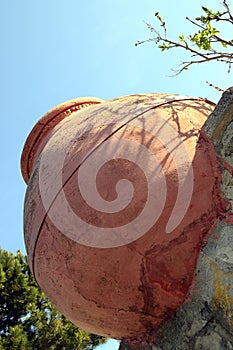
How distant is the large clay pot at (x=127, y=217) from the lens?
1449 millimetres

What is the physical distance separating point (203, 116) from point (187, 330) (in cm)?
81

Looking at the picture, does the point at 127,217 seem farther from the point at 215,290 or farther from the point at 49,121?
the point at 49,121

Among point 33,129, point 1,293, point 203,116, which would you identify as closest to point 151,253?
point 203,116

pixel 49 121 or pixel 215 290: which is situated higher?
pixel 49 121

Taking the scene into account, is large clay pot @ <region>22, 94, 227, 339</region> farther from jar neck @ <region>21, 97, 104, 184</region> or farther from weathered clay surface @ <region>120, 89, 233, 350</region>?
jar neck @ <region>21, 97, 104, 184</region>

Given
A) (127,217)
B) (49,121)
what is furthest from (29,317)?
(127,217)

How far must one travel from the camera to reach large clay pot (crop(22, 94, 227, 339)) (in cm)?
145

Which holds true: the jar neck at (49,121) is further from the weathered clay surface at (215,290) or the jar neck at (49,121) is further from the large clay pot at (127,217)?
the weathered clay surface at (215,290)

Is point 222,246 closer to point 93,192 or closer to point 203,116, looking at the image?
point 93,192

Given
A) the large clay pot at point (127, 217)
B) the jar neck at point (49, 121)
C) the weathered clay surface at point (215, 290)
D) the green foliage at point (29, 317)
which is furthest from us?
the green foliage at point (29, 317)

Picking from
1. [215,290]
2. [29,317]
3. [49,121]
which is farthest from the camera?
[29,317]

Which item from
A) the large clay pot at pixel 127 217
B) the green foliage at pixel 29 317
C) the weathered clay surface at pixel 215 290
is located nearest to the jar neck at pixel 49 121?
the large clay pot at pixel 127 217

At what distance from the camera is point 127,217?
57.6 inches

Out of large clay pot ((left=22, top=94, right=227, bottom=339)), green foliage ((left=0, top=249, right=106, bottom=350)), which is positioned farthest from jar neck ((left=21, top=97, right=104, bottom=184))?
green foliage ((left=0, top=249, right=106, bottom=350))
